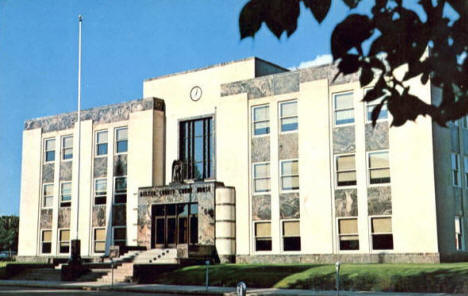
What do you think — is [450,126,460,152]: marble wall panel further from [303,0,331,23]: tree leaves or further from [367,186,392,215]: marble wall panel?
[303,0,331,23]: tree leaves

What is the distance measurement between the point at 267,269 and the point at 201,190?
1010cm

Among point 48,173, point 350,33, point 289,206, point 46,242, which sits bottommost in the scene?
point 46,242

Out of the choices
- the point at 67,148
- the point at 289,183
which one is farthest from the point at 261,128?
the point at 67,148

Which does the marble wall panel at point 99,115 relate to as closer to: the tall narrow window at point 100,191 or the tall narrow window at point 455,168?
the tall narrow window at point 100,191

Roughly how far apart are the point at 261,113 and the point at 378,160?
779cm

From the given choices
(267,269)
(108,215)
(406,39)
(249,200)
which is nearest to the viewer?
(406,39)

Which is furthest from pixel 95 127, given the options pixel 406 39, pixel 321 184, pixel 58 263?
pixel 406 39

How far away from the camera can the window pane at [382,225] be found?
112 feet

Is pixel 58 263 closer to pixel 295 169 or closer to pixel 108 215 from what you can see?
pixel 108 215

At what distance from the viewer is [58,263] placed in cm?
4253

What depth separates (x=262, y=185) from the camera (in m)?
38.9

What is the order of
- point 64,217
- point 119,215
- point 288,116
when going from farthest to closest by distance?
point 64,217 < point 119,215 < point 288,116

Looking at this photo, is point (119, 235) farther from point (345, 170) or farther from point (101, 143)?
point (345, 170)

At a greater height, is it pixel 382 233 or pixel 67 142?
pixel 67 142
